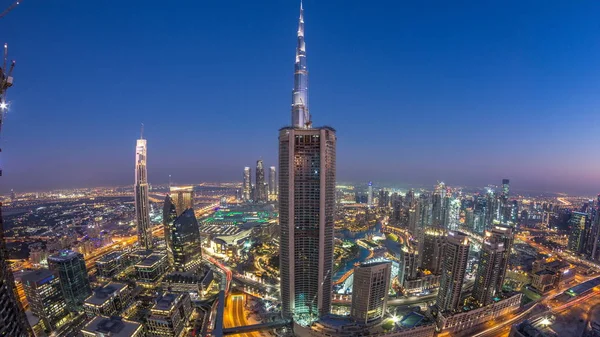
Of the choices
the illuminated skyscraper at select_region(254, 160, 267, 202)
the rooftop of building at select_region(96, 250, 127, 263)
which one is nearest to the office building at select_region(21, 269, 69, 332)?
the rooftop of building at select_region(96, 250, 127, 263)

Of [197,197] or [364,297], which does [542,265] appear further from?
[197,197]

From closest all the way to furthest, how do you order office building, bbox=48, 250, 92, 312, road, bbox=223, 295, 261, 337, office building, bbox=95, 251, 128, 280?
road, bbox=223, 295, 261, 337 → office building, bbox=48, 250, 92, 312 → office building, bbox=95, 251, 128, 280

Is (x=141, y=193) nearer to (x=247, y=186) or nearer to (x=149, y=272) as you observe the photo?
(x=149, y=272)

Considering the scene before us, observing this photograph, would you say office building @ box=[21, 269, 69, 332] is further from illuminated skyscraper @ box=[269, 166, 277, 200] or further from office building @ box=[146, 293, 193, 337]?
illuminated skyscraper @ box=[269, 166, 277, 200]

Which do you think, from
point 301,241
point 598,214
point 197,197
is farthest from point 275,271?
point 197,197

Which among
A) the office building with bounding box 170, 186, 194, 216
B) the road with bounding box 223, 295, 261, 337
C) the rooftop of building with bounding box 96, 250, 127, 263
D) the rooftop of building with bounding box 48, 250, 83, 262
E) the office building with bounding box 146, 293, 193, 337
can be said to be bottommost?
the road with bounding box 223, 295, 261, 337

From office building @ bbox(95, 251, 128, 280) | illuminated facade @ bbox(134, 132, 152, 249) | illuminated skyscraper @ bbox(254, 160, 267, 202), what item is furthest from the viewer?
illuminated skyscraper @ bbox(254, 160, 267, 202)

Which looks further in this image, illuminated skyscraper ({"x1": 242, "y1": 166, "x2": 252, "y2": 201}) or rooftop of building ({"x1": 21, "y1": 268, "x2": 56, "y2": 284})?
illuminated skyscraper ({"x1": 242, "y1": 166, "x2": 252, "y2": 201})
